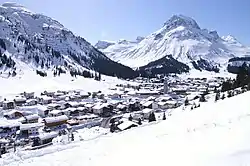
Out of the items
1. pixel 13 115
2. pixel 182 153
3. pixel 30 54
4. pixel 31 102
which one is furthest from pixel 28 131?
pixel 30 54

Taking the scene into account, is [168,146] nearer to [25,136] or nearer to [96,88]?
[25,136]

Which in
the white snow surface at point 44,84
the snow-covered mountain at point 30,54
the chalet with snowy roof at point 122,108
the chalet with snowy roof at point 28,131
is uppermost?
the snow-covered mountain at point 30,54

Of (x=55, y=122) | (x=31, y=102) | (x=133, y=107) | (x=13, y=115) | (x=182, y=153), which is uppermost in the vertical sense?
(x=182, y=153)

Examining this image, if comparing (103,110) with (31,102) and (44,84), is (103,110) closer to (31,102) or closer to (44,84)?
(31,102)

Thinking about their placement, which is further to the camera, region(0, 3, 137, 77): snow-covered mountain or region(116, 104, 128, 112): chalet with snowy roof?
region(0, 3, 137, 77): snow-covered mountain

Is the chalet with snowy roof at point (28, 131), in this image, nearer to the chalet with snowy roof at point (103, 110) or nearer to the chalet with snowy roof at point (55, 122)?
the chalet with snowy roof at point (55, 122)

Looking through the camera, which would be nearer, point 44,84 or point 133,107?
point 133,107

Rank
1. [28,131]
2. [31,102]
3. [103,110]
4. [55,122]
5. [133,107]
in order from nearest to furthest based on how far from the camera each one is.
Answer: [28,131], [55,122], [103,110], [133,107], [31,102]

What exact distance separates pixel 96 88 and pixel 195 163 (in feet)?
358

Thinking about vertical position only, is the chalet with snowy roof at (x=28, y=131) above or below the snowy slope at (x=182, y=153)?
below

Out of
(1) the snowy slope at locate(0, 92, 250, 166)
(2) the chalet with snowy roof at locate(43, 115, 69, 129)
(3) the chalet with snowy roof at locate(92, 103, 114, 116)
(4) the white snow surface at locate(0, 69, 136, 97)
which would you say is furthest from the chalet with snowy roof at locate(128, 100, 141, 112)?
(1) the snowy slope at locate(0, 92, 250, 166)

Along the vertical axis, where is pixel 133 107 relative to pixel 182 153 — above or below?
below

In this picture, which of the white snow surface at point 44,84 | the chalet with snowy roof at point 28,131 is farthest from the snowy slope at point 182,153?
the white snow surface at point 44,84

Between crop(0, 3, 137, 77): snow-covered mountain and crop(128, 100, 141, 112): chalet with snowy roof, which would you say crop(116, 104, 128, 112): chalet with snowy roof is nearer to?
crop(128, 100, 141, 112): chalet with snowy roof
